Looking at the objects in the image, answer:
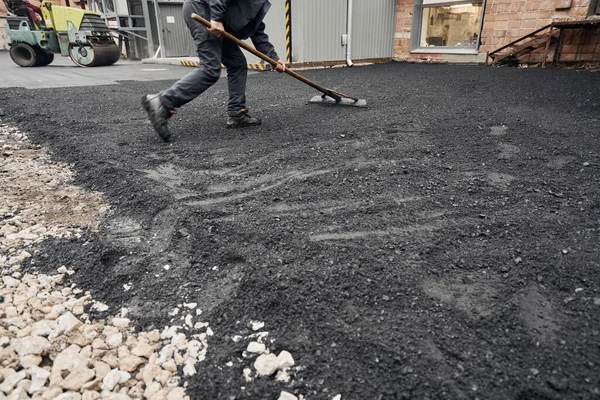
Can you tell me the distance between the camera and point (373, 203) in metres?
1.91

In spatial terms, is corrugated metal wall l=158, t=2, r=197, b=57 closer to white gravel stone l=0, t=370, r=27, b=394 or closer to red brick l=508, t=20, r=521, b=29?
red brick l=508, t=20, r=521, b=29

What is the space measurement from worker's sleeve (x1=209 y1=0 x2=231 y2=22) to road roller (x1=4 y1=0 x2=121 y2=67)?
8.64 meters

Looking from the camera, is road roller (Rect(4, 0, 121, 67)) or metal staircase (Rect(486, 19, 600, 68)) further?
road roller (Rect(4, 0, 121, 67))

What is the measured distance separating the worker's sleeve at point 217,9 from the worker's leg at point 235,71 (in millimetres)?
375

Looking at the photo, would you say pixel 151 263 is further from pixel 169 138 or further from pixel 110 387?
pixel 169 138

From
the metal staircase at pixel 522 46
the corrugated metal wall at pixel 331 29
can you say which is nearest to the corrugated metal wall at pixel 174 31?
the corrugated metal wall at pixel 331 29

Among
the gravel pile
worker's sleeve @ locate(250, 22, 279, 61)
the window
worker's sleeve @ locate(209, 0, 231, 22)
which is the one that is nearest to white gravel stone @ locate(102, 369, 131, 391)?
the gravel pile

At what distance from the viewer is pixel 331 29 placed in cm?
856

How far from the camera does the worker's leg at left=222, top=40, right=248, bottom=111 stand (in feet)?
10.6

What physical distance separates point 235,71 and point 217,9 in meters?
0.60

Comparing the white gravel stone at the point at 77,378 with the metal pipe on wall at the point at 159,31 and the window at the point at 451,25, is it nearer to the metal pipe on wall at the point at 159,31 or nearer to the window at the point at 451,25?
the window at the point at 451,25

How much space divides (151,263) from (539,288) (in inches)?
56.8

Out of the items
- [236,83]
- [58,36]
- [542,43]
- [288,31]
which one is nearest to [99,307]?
[236,83]

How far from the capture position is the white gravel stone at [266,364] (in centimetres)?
106
